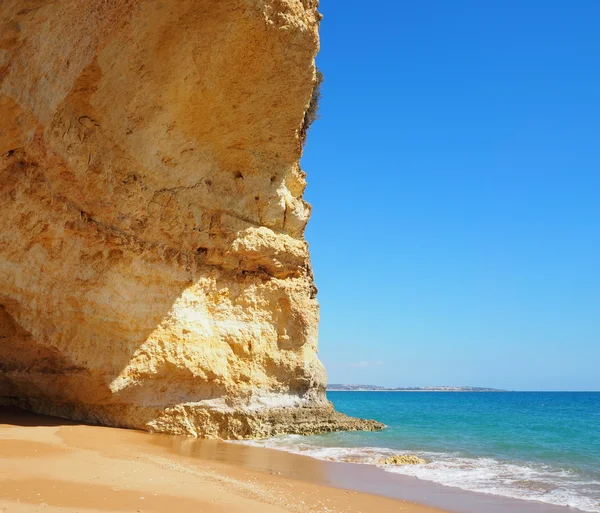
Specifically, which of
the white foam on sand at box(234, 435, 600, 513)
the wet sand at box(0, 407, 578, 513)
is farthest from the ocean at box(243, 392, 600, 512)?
the wet sand at box(0, 407, 578, 513)

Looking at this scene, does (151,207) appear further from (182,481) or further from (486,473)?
(486,473)

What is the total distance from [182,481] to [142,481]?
20.8 inches

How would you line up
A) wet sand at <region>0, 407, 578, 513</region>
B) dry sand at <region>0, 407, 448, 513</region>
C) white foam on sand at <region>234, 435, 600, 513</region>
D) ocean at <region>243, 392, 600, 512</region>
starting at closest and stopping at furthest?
dry sand at <region>0, 407, 448, 513</region> → wet sand at <region>0, 407, 578, 513</region> → white foam on sand at <region>234, 435, 600, 513</region> → ocean at <region>243, 392, 600, 512</region>

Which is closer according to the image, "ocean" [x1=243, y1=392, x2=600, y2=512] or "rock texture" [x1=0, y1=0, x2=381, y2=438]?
"ocean" [x1=243, y1=392, x2=600, y2=512]

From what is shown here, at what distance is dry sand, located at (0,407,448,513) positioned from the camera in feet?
18.2

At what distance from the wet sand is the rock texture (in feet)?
5.63

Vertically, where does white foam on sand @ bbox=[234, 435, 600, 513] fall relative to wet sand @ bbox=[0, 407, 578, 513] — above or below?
below

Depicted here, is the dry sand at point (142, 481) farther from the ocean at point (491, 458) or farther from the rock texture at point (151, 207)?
the ocean at point (491, 458)

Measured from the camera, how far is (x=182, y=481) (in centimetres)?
689

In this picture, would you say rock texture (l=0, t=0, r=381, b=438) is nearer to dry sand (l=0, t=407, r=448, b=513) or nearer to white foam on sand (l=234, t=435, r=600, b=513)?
dry sand (l=0, t=407, r=448, b=513)

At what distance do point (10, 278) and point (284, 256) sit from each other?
6971mm

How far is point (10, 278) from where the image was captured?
10.3 meters

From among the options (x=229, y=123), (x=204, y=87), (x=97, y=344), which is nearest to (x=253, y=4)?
(x=204, y=87)

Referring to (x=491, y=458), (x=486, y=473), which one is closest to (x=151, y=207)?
(x=486, y=473)
